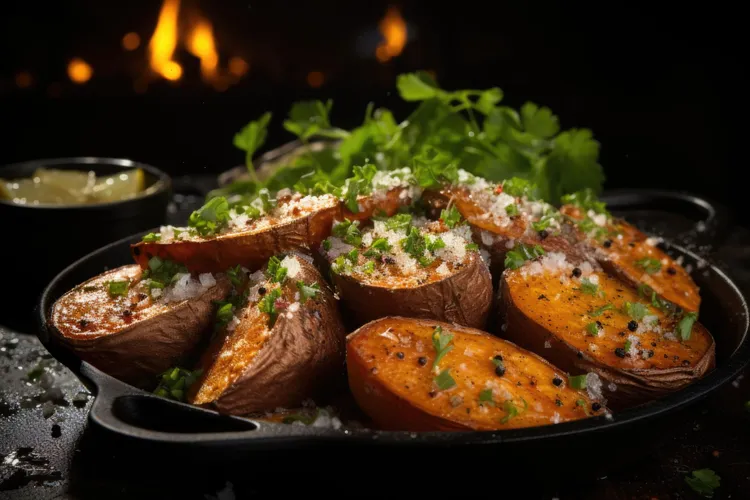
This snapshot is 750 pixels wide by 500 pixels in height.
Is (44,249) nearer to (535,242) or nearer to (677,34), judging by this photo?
(535,242)

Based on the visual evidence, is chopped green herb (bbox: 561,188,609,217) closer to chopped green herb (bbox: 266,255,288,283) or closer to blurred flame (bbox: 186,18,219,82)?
chopped green herb (bbox: 266,255,288,283)

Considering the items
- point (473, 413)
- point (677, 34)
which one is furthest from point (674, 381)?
point (677, 34)

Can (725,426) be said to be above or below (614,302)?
below

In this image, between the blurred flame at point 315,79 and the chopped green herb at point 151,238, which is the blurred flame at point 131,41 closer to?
the blurred flame at point 315,79

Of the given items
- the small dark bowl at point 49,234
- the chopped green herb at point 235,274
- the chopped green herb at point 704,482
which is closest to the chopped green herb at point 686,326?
the chopped green herb at point 704,482

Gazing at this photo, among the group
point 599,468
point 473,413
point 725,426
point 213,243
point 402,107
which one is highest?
point 213,243

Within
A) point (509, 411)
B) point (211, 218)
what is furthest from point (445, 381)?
point (211, 218)
